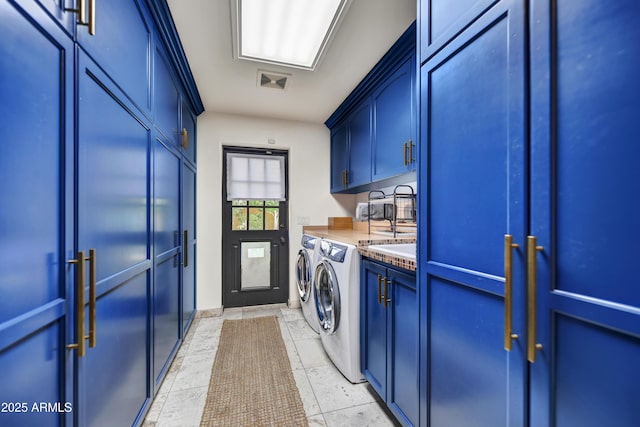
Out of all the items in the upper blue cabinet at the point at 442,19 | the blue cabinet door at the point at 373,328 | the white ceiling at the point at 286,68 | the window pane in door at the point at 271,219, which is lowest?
the blue cabinet door at the point at 373,328

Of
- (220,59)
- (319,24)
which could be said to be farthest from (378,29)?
(220,59)

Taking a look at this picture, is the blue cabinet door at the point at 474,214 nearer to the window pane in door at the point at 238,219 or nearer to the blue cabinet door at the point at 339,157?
the blue cabinet door at the point at 339,157

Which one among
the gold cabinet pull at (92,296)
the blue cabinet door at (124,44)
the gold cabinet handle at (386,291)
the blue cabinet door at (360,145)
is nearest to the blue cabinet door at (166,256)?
the blue cabinet door at (124,44)

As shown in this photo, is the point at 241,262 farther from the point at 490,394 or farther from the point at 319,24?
the point at 490,394

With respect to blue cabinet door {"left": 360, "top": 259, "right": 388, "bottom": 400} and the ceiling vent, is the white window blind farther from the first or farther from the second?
blue cabinet door {"left": 360, "top": 259, "right": 388, "bottom": 400}

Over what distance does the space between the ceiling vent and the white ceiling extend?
5 cm

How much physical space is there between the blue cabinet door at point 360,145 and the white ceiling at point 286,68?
9.4 inches

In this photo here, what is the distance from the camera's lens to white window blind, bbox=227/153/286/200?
3117 millimetres

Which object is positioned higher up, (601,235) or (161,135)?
(161,135)

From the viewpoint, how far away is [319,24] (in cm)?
157

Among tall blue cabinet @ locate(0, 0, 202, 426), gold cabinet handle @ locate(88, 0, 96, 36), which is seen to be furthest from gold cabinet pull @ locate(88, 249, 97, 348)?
gold cabinet handle @ locate(88, 0, 96, 36)

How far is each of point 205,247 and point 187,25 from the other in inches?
84.3

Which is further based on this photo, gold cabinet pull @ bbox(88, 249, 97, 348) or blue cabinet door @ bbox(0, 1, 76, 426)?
gold cabinet pull @ bbox(88, 249, 97, 348)

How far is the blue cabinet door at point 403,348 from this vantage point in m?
1.16
